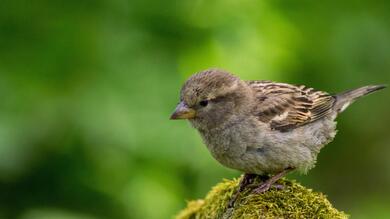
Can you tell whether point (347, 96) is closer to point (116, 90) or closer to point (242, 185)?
point (242, 185)

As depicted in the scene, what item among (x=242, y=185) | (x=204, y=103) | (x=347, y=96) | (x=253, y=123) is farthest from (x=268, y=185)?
(x=347, y=96)

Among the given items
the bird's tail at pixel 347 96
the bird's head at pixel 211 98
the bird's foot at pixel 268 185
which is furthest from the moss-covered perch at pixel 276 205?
the bird's tail at pixel 347 96

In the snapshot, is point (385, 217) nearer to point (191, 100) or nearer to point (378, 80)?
point (378, 80)

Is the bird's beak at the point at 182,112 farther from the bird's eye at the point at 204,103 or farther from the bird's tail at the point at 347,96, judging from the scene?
the bird's tail at the point at 347,96

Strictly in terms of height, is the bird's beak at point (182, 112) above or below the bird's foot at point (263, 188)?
above

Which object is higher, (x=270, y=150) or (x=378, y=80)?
(x=378, y=80)

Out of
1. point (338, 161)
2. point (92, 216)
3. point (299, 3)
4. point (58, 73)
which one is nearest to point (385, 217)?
point (338, 161)
